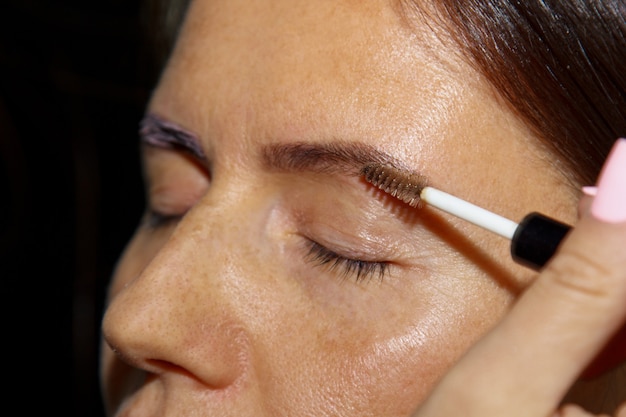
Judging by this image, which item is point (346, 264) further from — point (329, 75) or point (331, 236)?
point (329, 75)

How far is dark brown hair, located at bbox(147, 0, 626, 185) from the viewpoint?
72 centimetres

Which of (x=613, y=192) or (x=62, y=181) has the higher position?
(x=613, y=192)

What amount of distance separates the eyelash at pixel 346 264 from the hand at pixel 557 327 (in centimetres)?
21

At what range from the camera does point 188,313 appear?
0.77 meters

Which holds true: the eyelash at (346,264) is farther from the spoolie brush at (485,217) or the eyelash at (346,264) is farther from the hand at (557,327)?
the hand at (557,327)

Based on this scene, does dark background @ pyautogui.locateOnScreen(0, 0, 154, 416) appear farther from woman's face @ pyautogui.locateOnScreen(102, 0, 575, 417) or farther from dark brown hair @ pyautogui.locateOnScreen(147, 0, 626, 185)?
dark brown hair @ pyautogui.locateOnScreen(147, 0, 626, 185)

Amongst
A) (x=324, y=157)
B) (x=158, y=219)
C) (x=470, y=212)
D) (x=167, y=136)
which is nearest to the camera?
(x=470, y=212)

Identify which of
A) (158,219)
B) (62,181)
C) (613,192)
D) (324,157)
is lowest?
(62,181)

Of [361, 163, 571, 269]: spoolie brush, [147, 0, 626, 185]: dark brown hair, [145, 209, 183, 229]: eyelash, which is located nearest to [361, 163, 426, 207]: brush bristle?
[361, 163, 571, 269]: spoolie brush

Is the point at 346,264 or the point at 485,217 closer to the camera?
the point at 485,217

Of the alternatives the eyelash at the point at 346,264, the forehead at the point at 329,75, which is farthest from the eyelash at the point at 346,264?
the forehead at the point at 329,75

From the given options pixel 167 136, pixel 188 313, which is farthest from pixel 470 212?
pixel 167 136

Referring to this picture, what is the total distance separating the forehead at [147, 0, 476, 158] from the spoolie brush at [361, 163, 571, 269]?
4 cm

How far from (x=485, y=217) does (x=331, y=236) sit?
0.59 ft
